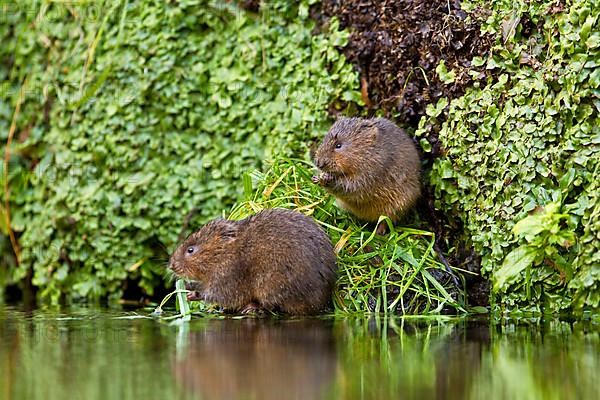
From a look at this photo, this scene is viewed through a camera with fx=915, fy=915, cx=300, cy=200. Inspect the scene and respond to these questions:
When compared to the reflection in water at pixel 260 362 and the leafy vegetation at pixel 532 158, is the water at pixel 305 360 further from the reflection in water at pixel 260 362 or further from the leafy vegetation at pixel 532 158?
the leafy vegetation at pixel 532 158

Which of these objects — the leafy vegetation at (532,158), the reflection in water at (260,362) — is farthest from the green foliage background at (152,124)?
the reflection in water at (260,362)

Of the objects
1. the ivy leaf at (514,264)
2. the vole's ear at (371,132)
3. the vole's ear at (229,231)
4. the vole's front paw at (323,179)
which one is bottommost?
A: the ivy leaf at (514,264)

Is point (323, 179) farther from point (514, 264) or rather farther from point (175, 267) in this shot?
point (514, 264)

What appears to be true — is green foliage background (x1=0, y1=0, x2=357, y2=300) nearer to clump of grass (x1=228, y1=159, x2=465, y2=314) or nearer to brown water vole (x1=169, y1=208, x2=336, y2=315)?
clump of grass (x1=228, y1=159, x2=465, y2=314)

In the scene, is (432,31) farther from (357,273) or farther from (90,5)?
(90,5)

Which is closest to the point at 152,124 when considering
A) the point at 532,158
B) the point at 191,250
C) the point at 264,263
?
the point at 191,250

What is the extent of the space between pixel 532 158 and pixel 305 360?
236 centimetres

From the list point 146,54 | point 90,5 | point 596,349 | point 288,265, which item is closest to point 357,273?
point 288,265

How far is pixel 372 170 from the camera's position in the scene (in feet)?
20.2

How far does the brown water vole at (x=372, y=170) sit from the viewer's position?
6.10 meters

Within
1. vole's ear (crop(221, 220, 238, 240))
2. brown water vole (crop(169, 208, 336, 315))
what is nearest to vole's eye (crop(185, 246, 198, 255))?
brown water vole (crop(169, 208, 336, 315))

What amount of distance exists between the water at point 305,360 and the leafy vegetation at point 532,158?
38 cm

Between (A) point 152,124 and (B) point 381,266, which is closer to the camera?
(B) point 381,266

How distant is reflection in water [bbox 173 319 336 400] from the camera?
3227 mm
